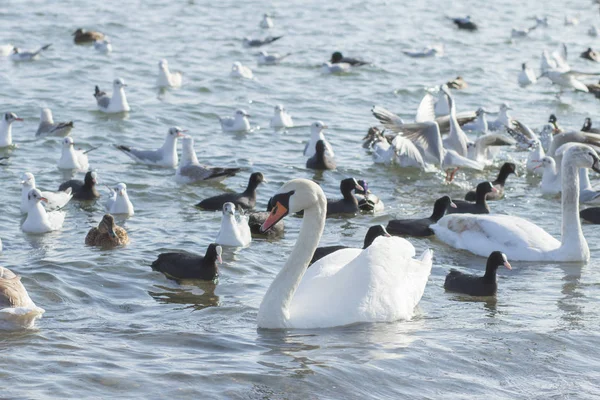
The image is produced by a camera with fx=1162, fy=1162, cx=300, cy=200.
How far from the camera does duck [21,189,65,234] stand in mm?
12656

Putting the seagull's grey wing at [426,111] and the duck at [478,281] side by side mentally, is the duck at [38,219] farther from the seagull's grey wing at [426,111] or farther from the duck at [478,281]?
the seagull's grey wing at [426,111]

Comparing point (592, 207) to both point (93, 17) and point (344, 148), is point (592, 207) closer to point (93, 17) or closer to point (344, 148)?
point (344, 148)

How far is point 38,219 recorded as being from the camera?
41.5 feet

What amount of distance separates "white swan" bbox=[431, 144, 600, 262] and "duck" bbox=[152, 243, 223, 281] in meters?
3.05

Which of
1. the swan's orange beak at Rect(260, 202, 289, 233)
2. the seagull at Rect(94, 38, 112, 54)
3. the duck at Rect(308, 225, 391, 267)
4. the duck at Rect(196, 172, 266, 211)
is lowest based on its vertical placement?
the duck at Rect(196, 172, 266, 211)

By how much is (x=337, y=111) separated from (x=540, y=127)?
3.82 metres

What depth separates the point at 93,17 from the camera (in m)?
31.5

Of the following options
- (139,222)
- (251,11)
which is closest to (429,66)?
(251,11)

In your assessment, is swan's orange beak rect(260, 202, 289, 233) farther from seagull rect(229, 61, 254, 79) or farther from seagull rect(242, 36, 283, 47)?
seagull rect(242, 36, 283, 47)

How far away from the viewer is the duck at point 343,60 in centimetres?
2622

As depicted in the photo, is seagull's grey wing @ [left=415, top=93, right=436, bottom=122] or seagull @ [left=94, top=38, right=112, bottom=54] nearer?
seagull's grey wing @ [left=415, top=93, right=436, bottom=122]

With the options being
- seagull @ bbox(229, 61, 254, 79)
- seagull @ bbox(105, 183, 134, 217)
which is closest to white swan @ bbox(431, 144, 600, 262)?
seagull @ bbox(105, 183, 134, 217)

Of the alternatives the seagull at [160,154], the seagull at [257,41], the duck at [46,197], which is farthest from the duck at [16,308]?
the seagull at [257,41]

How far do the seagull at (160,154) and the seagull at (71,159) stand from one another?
0.84 metres
